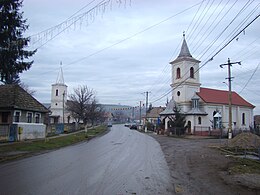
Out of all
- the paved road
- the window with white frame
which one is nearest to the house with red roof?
the window with white frame

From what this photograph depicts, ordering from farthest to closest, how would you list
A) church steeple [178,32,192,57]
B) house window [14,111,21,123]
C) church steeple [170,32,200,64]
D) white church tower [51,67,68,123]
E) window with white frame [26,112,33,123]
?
white church tower [51,67,68,123]
church steeple [178,32,192,57]
church steeple [170,32,200,64]
window with white frame [26,112,33,123]
house window [14,111,21,123]

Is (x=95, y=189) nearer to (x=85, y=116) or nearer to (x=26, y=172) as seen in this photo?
(x=26, y=172)

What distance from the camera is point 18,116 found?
2905 centimetres

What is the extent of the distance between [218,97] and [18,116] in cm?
4611

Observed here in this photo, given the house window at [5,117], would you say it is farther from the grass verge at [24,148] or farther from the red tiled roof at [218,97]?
the red tiled roof at [218,97]

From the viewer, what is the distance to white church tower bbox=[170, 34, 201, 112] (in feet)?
194

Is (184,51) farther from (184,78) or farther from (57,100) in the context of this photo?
(57,100)

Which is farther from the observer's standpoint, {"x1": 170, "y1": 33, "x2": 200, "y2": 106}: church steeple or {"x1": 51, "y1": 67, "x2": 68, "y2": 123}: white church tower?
{"x1": 51, "y1": 67, "x2": 68, "y2": 123}: white church tower

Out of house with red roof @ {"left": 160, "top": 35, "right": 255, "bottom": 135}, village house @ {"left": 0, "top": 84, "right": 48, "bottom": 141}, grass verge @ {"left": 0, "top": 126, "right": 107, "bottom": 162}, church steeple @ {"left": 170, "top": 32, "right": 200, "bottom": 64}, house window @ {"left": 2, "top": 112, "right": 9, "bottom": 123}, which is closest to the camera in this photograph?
grass verge @ {"left": 0, "top": 126, "right": 107, "bottom": 162}

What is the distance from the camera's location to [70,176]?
1018 cm

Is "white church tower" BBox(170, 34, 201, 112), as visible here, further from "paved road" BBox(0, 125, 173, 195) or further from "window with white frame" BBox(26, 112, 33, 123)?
"paved road" BBox(0, 125, 173, 195)

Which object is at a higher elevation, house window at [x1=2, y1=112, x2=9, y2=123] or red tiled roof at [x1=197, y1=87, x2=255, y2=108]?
red tiled roof at [x1=197, y1=87, x2=255, y2=108]

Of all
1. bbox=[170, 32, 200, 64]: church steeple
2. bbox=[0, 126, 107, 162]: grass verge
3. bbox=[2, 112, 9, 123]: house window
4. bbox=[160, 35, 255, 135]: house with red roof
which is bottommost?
bbox=[0, 126, 107, 162]: grass verge

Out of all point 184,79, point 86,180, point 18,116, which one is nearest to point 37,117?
point 18,116
